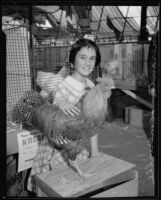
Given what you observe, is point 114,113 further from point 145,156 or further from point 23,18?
point 23,18

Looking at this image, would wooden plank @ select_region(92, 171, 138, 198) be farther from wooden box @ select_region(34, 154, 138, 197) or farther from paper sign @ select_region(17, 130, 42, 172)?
paper sign @ select_region(17, 130, 42, 172)

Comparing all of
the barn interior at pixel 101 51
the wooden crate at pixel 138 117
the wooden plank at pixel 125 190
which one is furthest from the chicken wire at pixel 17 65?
the wooden plank at pixel 125 190

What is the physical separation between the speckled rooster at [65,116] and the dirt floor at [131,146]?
122 millimetres

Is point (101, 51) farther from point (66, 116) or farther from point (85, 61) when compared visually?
point (66, 116)

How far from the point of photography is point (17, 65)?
1.52m

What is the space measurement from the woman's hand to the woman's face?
21 centimetres

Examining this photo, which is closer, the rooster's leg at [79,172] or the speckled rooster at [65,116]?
the speckled rooster at [65,116]

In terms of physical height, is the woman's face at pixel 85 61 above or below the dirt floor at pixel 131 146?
above

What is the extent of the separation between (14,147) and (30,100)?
0.31 m

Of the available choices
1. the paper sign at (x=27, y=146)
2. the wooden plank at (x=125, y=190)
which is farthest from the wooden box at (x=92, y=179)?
the paper sign at (x=27, y=146)

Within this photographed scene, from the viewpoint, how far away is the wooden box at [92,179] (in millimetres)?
1509

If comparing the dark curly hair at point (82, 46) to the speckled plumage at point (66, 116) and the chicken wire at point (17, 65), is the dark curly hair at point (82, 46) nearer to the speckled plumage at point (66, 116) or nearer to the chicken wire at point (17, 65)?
the speckled plumage at point (66, 116)

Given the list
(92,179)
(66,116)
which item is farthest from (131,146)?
(66,116)

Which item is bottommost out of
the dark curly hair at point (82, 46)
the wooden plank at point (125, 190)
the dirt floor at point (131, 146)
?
the wooden plank at point (125, 190)
